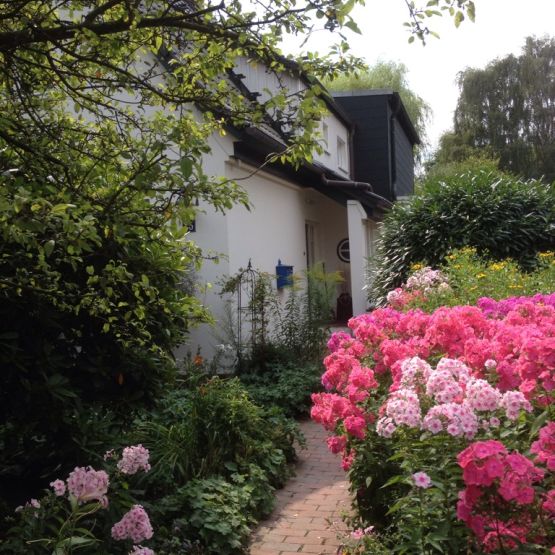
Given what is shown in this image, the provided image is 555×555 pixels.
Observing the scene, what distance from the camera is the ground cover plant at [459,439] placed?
6.92ft

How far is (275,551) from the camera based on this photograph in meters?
4.00

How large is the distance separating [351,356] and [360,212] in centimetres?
962

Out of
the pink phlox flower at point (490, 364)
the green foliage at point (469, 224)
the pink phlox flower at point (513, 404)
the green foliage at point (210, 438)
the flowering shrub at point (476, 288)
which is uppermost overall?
the green foliage at point (469, 224)

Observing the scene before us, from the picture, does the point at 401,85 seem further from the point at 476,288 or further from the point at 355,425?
the point at 355,425

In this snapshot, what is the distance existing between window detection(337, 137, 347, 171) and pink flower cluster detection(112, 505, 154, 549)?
15.4 meters

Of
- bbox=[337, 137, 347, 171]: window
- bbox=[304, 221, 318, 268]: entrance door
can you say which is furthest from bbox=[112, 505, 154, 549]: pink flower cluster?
bbox=[337, 137, 347, 171]: window

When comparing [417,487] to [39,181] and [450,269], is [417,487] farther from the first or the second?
[450,269]

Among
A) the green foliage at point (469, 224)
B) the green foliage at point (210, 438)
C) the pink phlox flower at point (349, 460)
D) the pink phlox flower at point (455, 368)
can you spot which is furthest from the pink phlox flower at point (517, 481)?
the green foliage at point (469, 224)

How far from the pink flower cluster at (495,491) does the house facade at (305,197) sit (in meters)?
1.97

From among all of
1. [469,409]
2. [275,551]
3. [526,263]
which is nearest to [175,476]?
[275,551]

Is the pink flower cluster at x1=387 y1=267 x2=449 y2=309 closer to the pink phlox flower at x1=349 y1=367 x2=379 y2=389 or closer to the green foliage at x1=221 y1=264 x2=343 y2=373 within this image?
the green foliage at x1=221 y1=264 x2=343 y2=373

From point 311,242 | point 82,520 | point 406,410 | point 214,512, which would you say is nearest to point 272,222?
point 311,242

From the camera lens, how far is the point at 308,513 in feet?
15.2

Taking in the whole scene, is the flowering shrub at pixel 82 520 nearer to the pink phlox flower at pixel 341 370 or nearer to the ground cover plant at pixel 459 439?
the ground cover plant at pixel 459 439
